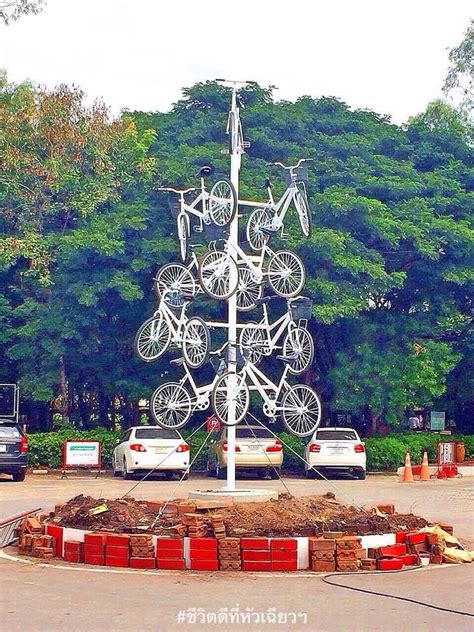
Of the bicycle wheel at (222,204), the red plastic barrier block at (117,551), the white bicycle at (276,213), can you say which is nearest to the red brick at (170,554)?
the red plastic barrier block at (117,551)

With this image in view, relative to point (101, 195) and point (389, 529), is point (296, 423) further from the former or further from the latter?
point (101, 195)

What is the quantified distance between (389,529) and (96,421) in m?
26.3

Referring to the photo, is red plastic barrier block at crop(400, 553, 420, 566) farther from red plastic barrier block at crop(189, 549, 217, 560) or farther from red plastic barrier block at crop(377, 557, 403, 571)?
red plastic barrier block at crop(189, 549, 217, 560)

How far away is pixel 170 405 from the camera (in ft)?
59.2

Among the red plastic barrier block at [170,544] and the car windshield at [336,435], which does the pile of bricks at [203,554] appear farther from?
the car windshield at [336,435]

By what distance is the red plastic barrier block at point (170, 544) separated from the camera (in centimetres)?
1151

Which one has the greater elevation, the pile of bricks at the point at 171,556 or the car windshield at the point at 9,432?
the car windshield at the point at 9,432

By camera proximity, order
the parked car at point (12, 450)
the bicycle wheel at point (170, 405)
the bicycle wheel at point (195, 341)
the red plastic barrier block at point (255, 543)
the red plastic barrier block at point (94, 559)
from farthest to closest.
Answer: the parked car at point (12, 450)
the bicycle wheel at point (170, 405)
the bicycle wheel at point (195, 341)
the red plastic barrier block at point (94, 559)
the red plastic barrier block at point (255, 543)

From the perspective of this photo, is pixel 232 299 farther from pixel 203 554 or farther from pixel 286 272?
pixel 203 554

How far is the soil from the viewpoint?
473 inches

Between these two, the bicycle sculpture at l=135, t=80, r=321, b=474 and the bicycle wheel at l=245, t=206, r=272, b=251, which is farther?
the bicycle wheel at l=245, t=206, r=272, b=251

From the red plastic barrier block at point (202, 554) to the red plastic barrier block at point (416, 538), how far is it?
2283 millimetres

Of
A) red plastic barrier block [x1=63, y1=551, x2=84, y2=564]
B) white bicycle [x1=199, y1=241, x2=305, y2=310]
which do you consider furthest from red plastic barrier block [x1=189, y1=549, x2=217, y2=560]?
white bicycle [x1=199, y1=241, x2=305, y2=310]

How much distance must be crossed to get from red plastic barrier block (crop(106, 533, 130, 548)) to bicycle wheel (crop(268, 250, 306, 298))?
20.3 feet
